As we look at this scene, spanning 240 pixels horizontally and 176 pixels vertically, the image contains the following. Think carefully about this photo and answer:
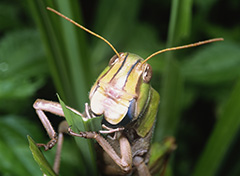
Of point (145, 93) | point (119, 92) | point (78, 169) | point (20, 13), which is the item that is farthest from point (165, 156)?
point (20, 13)

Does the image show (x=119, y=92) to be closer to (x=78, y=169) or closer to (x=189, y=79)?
(x=78, y=169)

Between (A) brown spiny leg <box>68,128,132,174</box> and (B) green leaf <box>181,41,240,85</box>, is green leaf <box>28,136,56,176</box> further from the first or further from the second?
(B) green leaf <box>181,41,240,85</box>

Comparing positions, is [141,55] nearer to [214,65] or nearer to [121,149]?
[214,65]

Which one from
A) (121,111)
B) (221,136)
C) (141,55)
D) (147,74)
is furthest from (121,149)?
(141,55)

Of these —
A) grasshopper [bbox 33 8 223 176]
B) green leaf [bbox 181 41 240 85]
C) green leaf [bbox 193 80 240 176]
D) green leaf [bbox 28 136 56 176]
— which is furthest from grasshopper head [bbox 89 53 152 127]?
green leaf [bbox 181 41 240 85]

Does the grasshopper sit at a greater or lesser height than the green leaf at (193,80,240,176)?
greater

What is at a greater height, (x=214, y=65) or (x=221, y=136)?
(x=214, y=65)

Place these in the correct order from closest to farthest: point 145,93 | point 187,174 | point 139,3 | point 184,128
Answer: point 145,93 → point 187,174 → point 184,128 → point 139,3
